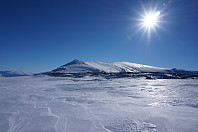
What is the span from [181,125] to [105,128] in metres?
1.95

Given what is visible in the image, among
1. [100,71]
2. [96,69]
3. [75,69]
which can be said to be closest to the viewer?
[75,69]

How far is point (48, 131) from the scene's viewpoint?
8.18ft

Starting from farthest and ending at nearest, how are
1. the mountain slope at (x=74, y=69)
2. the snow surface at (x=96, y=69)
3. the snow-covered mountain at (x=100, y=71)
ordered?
the snow surface at (x=96, y=69), the mountain slope at (x=74, y=69), the snow-covered mountain at (x=100, y=71)

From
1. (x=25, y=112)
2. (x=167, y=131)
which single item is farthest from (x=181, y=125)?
(x=25, y=112)

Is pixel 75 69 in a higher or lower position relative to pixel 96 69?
lower

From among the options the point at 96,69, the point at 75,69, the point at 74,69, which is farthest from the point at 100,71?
the point at 74,69

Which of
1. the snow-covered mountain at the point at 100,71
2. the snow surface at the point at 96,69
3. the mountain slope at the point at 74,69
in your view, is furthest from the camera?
the snow surface at the point at 96,69

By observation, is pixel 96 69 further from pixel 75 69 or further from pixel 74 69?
pixel 74 69

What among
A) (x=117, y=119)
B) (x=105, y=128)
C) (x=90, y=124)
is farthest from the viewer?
(x=117, y=119)

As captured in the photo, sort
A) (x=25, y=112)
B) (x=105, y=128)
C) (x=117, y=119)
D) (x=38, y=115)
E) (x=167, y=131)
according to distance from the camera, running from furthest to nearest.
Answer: (x=25, y=112) → (x=38, y=115) → (x=117, y=119) → (x=105, y=128) → (x=167, y=131)

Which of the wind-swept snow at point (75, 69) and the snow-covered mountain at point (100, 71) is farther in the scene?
the wind-swept snow at point (75, 69)

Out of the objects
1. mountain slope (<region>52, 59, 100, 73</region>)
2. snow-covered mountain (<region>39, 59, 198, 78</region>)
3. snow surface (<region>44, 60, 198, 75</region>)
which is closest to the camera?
snow-covered mountain (<region>39, 59, 198, 78</region>)

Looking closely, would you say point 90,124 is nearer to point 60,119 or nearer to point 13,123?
point 60,119

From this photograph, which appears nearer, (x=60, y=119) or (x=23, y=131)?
(x=23, y=131)
